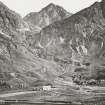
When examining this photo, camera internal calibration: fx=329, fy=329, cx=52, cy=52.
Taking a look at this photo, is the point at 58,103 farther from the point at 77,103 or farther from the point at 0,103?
the point at 0,103

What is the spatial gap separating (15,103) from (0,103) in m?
6.48

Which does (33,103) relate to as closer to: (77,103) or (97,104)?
(77,103)

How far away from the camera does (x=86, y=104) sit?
132 metres

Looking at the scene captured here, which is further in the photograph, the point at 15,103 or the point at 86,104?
the point at 15,103

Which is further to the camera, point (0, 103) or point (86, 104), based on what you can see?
point (0, 103)

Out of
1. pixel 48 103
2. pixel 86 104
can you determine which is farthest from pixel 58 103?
pixel 86 104

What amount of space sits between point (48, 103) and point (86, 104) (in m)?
17.8

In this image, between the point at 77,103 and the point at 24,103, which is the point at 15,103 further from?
the point at 77,103

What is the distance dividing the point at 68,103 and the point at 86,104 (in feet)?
30.5

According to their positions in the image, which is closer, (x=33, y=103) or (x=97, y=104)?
(x=97, y=104)

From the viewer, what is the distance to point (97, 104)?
423ft

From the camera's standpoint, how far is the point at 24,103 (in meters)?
142

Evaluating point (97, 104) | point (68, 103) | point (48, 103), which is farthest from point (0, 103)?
point (97, 104)

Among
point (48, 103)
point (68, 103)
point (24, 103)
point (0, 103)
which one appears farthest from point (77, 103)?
point (0, 103)
